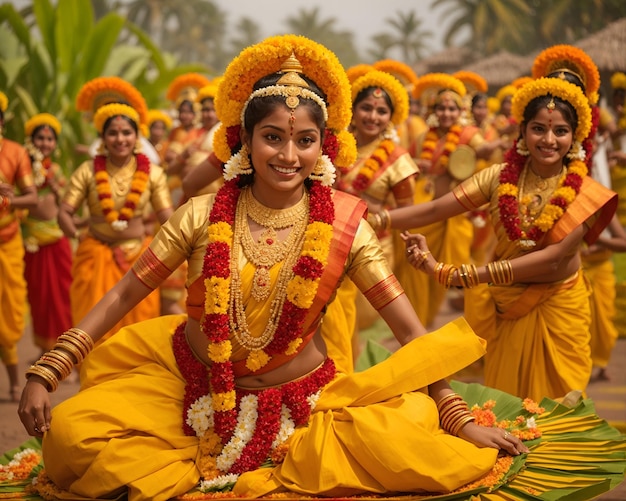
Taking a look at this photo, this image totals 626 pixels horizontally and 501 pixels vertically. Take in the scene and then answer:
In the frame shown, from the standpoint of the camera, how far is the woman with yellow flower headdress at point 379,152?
603cm

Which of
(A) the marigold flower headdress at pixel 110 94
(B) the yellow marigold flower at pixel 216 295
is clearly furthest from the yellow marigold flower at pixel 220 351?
(A) the marigold flower headdress at pixel 110 94

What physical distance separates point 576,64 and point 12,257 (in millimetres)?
4614

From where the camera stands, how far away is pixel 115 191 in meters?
6.38

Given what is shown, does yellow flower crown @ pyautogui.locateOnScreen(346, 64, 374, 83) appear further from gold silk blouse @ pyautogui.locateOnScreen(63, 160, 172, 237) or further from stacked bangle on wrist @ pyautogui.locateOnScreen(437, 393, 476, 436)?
stacked bangle on wrist @ pyautogui.locateOnScreen(437, 393, 476, 436)

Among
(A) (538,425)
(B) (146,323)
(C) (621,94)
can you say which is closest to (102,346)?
(B) (146,323)

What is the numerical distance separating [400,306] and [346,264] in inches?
10.6

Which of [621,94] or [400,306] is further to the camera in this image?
[621,94]

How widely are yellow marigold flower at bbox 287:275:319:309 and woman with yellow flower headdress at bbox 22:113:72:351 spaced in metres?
4.91

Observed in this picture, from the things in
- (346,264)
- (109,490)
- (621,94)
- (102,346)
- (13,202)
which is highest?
(621,94)

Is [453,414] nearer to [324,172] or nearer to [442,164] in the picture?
[324,172]

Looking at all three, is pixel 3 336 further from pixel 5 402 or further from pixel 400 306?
pixel 400 306

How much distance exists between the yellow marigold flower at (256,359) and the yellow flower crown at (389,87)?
332 centimetres

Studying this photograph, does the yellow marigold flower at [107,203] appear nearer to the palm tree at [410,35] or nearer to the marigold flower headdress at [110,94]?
the marigold flower headdress at [110,94]

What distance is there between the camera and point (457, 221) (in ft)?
25.6
